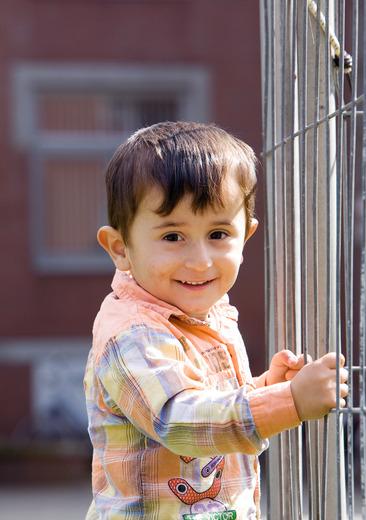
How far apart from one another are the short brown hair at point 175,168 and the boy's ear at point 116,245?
18 mm

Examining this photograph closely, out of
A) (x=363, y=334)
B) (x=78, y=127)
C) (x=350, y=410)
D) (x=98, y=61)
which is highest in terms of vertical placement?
(x=98, y=61)

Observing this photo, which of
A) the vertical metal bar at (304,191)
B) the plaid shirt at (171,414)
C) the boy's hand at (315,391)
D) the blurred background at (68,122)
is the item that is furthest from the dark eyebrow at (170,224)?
the blurred background at (68,122)

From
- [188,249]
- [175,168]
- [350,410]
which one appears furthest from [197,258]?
[350,410]

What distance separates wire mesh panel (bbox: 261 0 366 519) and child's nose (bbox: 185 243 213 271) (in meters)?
0.23

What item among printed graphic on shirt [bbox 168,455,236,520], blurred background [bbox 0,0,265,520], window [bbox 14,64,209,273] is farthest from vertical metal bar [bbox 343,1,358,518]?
window [bbox 14,64,209,273]

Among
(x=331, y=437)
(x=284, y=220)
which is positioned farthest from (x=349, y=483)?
(x=284, y=220)

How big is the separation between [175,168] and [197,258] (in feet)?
0.55

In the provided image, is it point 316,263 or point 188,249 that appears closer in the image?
point 188,249

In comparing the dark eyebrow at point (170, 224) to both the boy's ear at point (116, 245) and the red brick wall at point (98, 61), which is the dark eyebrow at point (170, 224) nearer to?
the boy's ear at point (116, 245)

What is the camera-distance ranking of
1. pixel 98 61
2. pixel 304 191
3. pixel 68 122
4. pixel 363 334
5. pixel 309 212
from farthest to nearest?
1. pixel 68 122
2. pixel 98 61
3. pixel 309 212
4. pixel 304 191
5. pixel 363 334

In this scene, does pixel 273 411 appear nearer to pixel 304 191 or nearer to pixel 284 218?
pixel 304 191

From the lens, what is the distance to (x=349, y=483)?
238 centimetres

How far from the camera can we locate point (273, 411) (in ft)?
7.48

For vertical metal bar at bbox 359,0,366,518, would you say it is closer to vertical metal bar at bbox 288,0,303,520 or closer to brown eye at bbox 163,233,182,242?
brown eye at bbox 163,233,182,242
